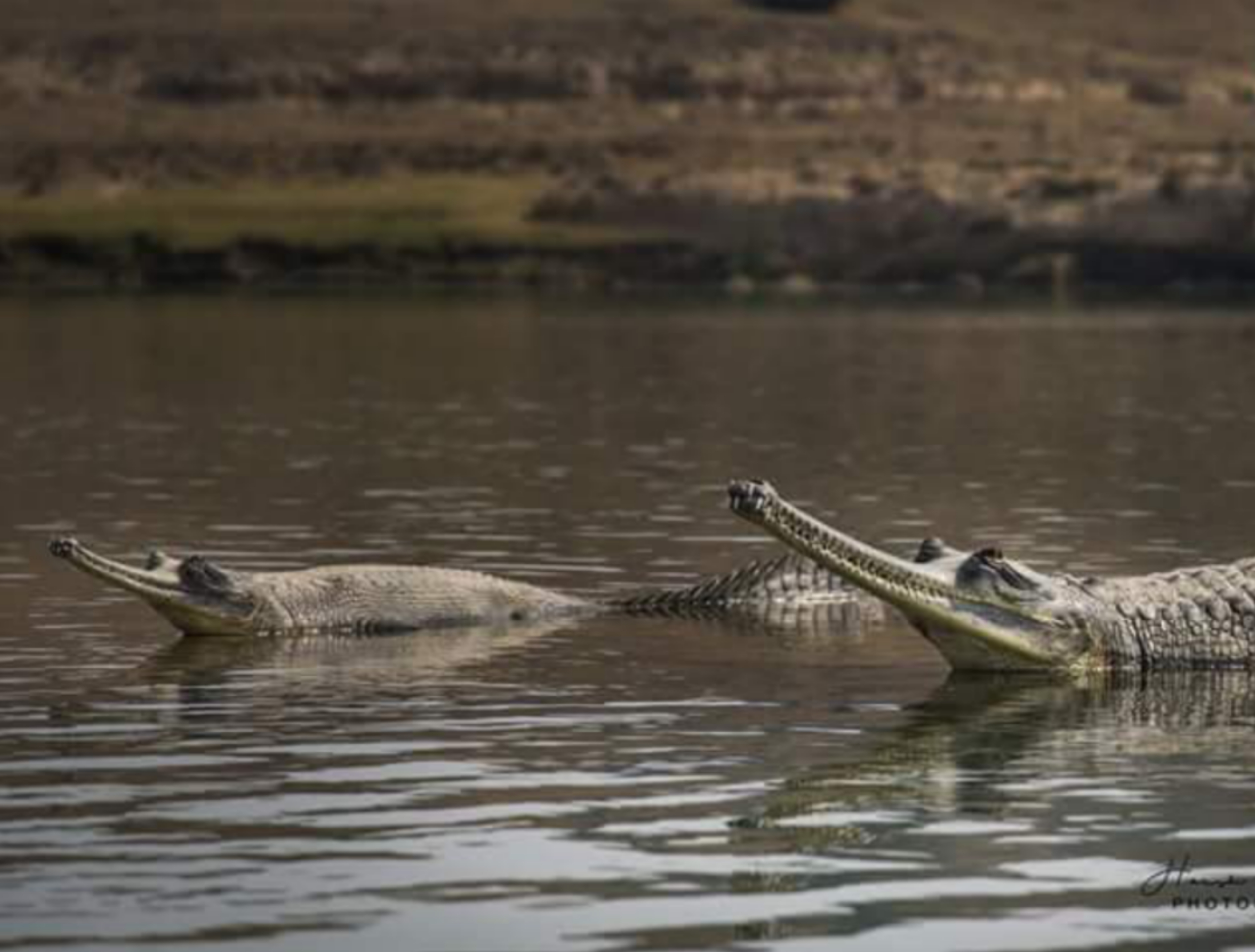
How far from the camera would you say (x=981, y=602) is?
17094 millimetres

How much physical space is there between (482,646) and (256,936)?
8183 mm

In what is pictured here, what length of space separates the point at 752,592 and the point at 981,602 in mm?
3903

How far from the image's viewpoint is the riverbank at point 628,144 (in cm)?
9481

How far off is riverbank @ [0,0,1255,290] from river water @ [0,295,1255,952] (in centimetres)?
5659

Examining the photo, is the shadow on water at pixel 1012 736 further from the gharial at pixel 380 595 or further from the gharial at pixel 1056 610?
the gharial at pixel 380 595

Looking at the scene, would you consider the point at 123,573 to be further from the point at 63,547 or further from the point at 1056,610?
the point at 1056,610

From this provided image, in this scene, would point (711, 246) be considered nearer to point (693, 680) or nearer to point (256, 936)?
point (693, 680)

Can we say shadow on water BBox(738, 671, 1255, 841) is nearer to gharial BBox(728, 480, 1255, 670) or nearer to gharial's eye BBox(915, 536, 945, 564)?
gharial BBox(728, 480, 1255, 670)

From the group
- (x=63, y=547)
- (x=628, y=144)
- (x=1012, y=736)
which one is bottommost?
(x=1012, y=736)

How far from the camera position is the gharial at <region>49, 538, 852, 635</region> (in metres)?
19.4

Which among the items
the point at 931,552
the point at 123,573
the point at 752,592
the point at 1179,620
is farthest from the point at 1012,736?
the point at 123,573
